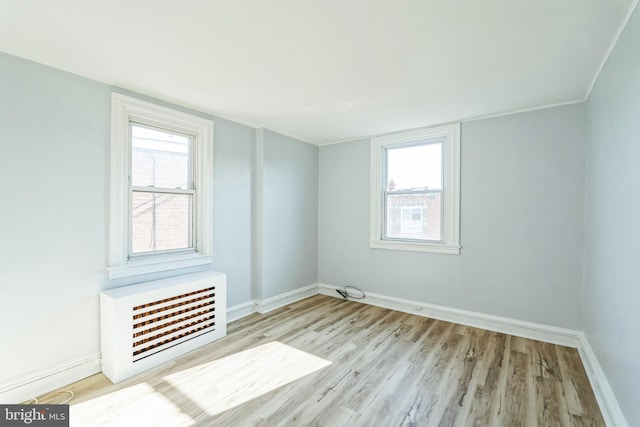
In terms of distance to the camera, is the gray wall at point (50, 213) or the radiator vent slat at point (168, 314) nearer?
the gray wall at point (50, 213)

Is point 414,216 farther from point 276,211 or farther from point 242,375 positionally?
point 242,375

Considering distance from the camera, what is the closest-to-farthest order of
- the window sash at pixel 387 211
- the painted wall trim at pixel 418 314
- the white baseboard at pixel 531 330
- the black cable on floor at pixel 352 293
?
1. the white baseboard at pixel 531 330
2. the painted wall trim at pixel 418 314
3. the window sash at pixel 387 211
4. the black cable on floor at pixel 352 293

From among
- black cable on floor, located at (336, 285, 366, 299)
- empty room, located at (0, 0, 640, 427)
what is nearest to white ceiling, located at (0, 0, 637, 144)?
empty room, located at (0, 0, 640, 427)

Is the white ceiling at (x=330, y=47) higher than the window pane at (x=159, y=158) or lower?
higher

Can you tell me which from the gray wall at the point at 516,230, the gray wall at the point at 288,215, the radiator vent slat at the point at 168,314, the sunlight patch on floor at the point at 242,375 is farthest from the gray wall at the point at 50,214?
the gray wall at the point at 516,230

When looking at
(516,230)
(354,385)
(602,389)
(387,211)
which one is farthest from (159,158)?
(602,389)

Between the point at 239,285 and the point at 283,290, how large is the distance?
698 millimetres

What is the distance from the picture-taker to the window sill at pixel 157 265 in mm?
2418

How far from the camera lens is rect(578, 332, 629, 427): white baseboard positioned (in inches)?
64.1

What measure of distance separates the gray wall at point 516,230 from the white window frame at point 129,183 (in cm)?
238

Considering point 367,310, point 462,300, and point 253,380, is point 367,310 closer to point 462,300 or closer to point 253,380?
point 462,300

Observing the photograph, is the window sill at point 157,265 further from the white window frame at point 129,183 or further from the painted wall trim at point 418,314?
the painted wall trim at point 418,314

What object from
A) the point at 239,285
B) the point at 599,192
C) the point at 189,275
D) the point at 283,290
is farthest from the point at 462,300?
the point at 189,275

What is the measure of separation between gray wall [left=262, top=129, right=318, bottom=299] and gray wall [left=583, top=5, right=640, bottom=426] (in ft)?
10.4
